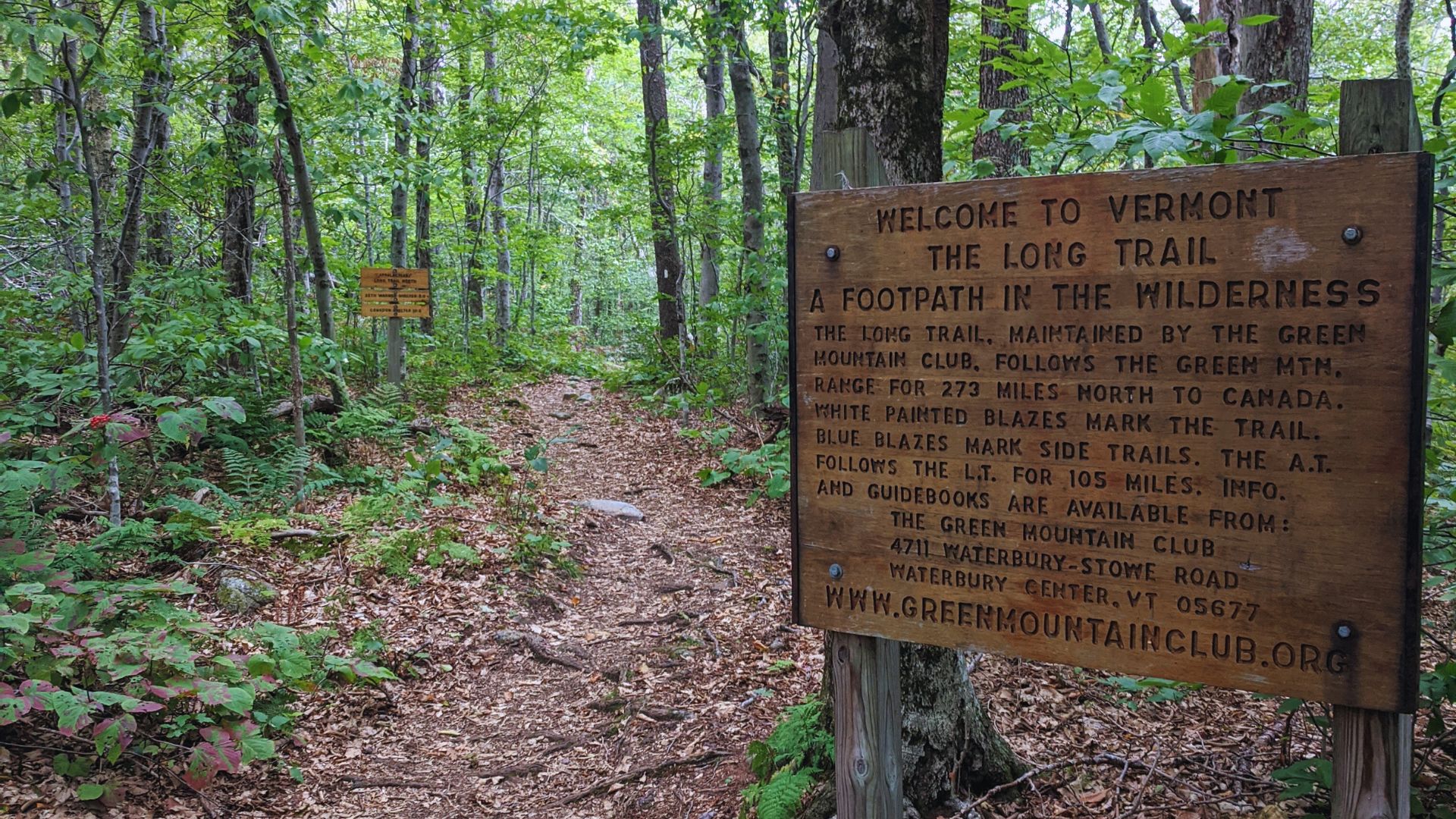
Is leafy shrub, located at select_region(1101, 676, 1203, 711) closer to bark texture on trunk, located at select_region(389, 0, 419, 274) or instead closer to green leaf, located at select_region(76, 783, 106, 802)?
green leaf, located at select_region(76, 783, 106, 802)

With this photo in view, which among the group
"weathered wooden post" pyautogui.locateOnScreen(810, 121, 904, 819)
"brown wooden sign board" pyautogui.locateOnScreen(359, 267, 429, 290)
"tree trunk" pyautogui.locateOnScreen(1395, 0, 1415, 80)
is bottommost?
"weathered wooden post" pyautogui.locateOnScreen(810, 121, 904, 819)

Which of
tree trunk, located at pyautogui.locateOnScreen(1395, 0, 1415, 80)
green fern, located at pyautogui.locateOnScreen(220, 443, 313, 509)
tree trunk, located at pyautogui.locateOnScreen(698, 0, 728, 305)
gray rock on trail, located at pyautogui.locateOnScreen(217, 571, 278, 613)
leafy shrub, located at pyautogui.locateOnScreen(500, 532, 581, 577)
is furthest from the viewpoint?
tree trunk, located at pyautogui.locateOnScreen(698, 0, 728, 305)

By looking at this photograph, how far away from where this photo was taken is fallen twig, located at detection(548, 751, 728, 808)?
13.1 ft

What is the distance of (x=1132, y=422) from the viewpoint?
1938mm

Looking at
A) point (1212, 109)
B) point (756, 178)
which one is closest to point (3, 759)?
point (1212, 109)

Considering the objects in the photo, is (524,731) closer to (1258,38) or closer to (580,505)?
(580,505)

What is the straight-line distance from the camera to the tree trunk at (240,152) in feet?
24.0

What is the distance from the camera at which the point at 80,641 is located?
3750mm

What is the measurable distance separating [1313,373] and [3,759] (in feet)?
16.0

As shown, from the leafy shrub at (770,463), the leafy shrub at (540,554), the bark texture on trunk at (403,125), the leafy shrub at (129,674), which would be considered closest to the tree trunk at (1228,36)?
the leafy shrub at (770,463)

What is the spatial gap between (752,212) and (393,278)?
17.1 ft

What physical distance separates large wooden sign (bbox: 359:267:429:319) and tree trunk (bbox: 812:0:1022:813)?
9.49 metres

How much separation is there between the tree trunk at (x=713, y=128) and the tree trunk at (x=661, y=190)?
25.6 inches

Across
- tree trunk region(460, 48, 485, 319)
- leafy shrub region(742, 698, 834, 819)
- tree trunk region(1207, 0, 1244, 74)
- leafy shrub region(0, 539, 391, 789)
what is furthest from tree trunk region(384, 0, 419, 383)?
leafy shrub region(742, 698, 834, 819)
